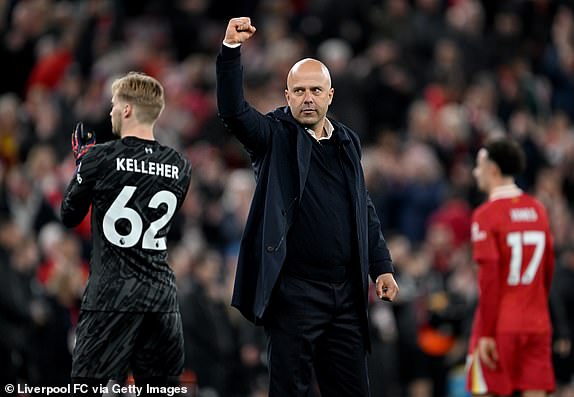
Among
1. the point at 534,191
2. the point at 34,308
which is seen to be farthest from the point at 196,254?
the point at 534,191

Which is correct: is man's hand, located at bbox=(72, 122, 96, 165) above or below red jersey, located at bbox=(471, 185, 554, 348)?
above

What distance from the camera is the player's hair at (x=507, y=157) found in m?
9.21

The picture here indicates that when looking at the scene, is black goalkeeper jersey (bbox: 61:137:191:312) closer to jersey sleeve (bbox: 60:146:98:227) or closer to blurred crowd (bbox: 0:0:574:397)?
jersey sleeve (bbox: 60:146:98:227)

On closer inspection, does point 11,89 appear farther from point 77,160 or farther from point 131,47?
point 77,160

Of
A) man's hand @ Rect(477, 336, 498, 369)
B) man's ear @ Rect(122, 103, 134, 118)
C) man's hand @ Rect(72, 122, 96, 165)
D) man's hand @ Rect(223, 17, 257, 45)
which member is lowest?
man's hand @ Rect(477, 336, 498, 369)

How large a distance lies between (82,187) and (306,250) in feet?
4.25

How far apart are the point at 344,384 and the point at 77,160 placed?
77.2 inches

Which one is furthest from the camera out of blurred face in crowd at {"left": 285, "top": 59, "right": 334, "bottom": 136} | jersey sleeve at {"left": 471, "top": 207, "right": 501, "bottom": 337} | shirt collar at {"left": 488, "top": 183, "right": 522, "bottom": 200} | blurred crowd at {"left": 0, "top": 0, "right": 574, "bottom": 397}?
blurred crowd at {"left": 0, "top": 0, "right": 574, "bottom": 397}

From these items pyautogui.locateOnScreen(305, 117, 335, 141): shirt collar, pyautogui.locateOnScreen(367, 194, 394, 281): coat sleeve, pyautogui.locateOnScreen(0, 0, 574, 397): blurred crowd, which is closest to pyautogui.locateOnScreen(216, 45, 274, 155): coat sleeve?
pyautogui.locateOnScreen(305, 117, 335, 141): shirt collar

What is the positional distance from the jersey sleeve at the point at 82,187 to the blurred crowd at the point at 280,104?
3911 millimetres

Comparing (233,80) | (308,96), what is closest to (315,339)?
(308,96)

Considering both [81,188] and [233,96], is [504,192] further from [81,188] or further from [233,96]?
[81,188]

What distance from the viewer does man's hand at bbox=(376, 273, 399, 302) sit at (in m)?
7.21

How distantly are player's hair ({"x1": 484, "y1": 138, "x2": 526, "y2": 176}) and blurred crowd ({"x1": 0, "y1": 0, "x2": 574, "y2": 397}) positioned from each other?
4.02 feet
